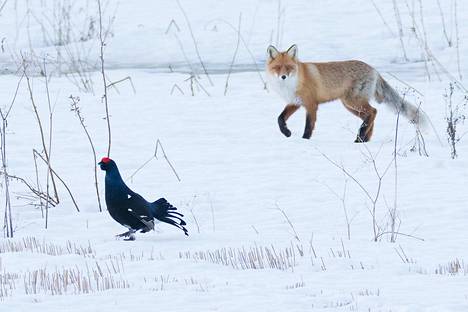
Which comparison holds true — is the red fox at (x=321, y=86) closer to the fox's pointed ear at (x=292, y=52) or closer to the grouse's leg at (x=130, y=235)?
the fox's pointed ear at (x=292, y=52)

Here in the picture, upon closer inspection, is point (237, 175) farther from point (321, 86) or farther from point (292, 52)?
point (292, 52)

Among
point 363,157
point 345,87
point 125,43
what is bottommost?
point 363,157

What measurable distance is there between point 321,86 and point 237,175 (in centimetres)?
208

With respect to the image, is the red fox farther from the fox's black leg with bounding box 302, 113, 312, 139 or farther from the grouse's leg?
the grouse's leg

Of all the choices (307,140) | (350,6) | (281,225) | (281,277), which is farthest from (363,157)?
(350,6)

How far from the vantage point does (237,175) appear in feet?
32.7

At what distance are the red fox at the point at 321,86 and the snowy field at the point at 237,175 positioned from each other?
238 mm

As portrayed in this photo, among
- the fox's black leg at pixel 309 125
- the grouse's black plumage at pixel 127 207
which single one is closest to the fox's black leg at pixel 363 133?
the fox's black leg at pixel 309 125

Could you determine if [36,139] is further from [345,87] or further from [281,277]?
[281,277]

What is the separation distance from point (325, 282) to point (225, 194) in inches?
146

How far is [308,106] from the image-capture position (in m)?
11.5

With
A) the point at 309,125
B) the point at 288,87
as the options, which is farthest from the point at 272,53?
the point at 309,125

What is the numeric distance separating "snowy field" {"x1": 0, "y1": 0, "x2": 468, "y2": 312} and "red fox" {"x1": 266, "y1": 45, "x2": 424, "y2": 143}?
238 mm

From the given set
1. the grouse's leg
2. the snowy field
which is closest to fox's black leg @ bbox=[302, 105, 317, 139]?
the snowy field
